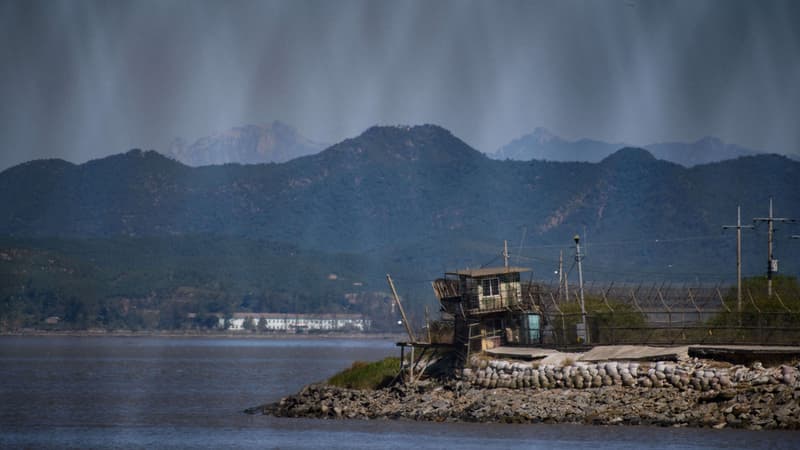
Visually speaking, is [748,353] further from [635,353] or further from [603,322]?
[603,322]

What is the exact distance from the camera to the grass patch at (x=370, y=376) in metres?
71.0

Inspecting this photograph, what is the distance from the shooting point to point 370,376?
71.9m

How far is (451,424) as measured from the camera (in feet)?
189

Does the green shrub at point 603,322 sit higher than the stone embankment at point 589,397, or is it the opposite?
the green shrub at point 603,322

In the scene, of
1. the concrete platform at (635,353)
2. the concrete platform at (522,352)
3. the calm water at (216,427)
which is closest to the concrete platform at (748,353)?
the concrete platform at (635,353)

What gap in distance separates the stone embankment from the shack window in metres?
6.01

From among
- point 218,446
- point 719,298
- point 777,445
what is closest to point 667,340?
point 719,298

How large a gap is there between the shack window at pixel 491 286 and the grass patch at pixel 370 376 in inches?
243

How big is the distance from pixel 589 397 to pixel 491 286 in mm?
14623

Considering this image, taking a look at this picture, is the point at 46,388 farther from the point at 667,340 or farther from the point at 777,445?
the point at 777,445

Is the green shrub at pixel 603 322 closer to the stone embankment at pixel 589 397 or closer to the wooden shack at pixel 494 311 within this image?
the wooden shack at pixel 494 311

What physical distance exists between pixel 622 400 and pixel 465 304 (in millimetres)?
15683

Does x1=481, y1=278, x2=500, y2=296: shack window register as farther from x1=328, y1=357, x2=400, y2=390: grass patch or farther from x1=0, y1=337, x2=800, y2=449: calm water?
x1=0, y1=337, x2=800, y2=449: calm water

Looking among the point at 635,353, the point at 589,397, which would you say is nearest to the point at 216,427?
the point at 589,397
